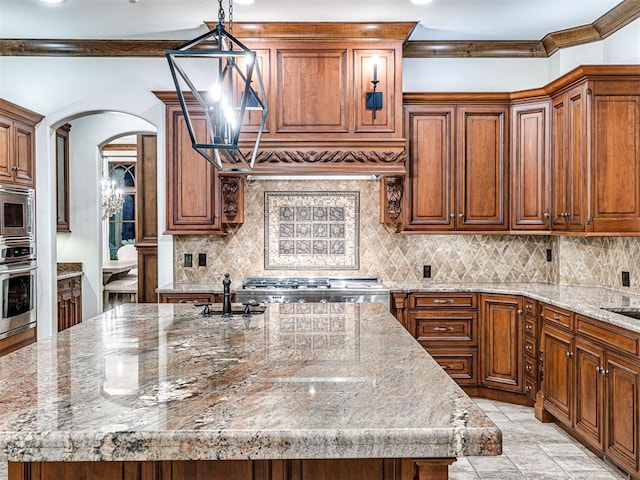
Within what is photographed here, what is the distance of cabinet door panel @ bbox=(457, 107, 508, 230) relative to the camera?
15.3ft

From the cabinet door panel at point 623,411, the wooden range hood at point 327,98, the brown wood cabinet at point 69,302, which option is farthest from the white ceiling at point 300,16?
the cabinet door panel at point 623,411

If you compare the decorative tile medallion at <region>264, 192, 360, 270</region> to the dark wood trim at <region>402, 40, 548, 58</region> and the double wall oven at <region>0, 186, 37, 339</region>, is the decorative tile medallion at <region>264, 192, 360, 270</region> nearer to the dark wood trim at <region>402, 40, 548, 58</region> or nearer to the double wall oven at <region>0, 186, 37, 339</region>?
the dark wood trim at <region>402, 40, 548, 58</region>

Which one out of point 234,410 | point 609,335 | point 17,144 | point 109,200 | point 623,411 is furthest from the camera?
point 109,200

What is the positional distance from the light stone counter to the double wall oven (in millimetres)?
3048

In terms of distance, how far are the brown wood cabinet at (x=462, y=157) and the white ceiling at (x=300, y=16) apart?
0.68 metres

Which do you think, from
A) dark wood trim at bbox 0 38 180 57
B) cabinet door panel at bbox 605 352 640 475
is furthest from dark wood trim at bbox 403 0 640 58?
cabinet door panel at bbox 605 352 640 475

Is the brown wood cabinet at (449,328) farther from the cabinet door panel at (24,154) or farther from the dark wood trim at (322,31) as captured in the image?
the cabinet door panel at (24,154)

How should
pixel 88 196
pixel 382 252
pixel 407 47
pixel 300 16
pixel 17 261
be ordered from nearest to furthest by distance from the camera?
pixel 300 16 → pixel 17 261 → pixel 407 47 → pixel 382 252 → pixel 88 196

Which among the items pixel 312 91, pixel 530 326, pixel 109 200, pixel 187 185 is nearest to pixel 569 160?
pixel 530 326

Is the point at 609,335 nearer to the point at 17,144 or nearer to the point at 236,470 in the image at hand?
the point at 236,470

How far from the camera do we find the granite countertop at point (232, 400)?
1.23 metres

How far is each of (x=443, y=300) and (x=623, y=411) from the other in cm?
174

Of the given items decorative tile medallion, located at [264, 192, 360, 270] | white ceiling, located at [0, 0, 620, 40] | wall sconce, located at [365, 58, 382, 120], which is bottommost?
decorative tile medallion, located at [264, 192, 360, 270]

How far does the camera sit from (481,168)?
466 cm
